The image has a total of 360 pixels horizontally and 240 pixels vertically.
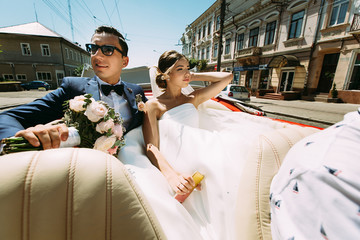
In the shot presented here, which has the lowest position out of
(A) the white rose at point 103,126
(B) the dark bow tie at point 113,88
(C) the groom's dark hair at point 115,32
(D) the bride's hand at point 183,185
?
(D) the bride's hand at point 183,185

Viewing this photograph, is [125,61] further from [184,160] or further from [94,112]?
[184,160]

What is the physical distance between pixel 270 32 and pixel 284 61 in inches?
139

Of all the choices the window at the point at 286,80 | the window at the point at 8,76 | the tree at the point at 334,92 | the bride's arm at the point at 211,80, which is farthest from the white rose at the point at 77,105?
the window at the point at 8,76

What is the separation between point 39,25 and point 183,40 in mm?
24931

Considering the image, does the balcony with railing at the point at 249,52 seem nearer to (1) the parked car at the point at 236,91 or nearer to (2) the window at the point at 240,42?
(2) the window at the point at 240,42

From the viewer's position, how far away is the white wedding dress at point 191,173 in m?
0.96

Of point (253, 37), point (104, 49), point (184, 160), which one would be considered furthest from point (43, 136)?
point (253, 37)

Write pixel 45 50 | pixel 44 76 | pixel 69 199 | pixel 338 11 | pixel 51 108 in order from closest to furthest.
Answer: pixel 69 199
pixel 51 108
pixel 338 11
pixel 45 50
pixel 44 76

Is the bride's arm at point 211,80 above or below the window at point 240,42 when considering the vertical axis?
below

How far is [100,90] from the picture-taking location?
172 cm

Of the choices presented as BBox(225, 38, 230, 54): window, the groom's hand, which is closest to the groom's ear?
the groom's hand

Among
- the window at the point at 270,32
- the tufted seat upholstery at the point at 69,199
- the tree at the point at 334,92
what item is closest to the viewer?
the tufted seat upholstery at the point at 69,199

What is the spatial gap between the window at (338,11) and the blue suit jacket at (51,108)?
48.6ft

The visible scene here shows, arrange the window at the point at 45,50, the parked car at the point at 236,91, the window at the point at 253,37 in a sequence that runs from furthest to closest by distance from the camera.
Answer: the window at the point at 45,50 < the window at the point at 253,37 < the parked car at the point at 236,91
